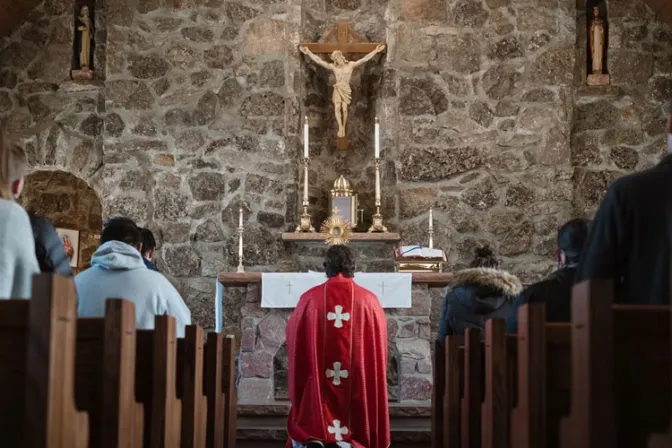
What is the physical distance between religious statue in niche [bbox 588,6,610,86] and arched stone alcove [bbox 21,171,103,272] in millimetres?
5144

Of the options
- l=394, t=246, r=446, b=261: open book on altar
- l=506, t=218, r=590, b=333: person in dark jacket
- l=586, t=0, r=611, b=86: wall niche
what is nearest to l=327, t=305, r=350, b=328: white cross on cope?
l=394, t=246, r=446, b=261: open book on altar

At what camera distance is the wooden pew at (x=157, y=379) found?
9.78 ft

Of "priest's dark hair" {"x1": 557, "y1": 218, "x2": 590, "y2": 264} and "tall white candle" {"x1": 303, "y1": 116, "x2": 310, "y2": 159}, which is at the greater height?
"tall white candle" {"x1": 303, "y1": 116, "x2": 310, "y2": 159}

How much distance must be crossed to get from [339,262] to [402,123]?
3311 mm

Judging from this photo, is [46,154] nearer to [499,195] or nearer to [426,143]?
[426,143]

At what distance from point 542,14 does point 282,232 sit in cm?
300

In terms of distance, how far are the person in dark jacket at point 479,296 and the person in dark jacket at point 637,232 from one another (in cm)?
205

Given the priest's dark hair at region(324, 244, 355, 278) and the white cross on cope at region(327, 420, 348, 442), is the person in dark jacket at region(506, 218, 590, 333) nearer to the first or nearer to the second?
the priest's dark hair at region(324, 244, 355, 278)

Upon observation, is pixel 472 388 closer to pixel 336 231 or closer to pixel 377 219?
pixel 336 231

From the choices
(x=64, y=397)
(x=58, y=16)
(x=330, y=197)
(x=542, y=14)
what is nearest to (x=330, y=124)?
(x=330, y=197)

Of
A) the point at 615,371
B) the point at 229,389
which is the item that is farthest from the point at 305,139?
the point at 615,371

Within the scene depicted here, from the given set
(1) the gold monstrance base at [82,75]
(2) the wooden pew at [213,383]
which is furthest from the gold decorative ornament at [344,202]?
(2) the wooden pew at [213,383]

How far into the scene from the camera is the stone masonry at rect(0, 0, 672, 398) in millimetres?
8695

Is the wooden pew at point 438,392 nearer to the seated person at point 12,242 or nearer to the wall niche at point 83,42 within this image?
the seated person at point 12,242
